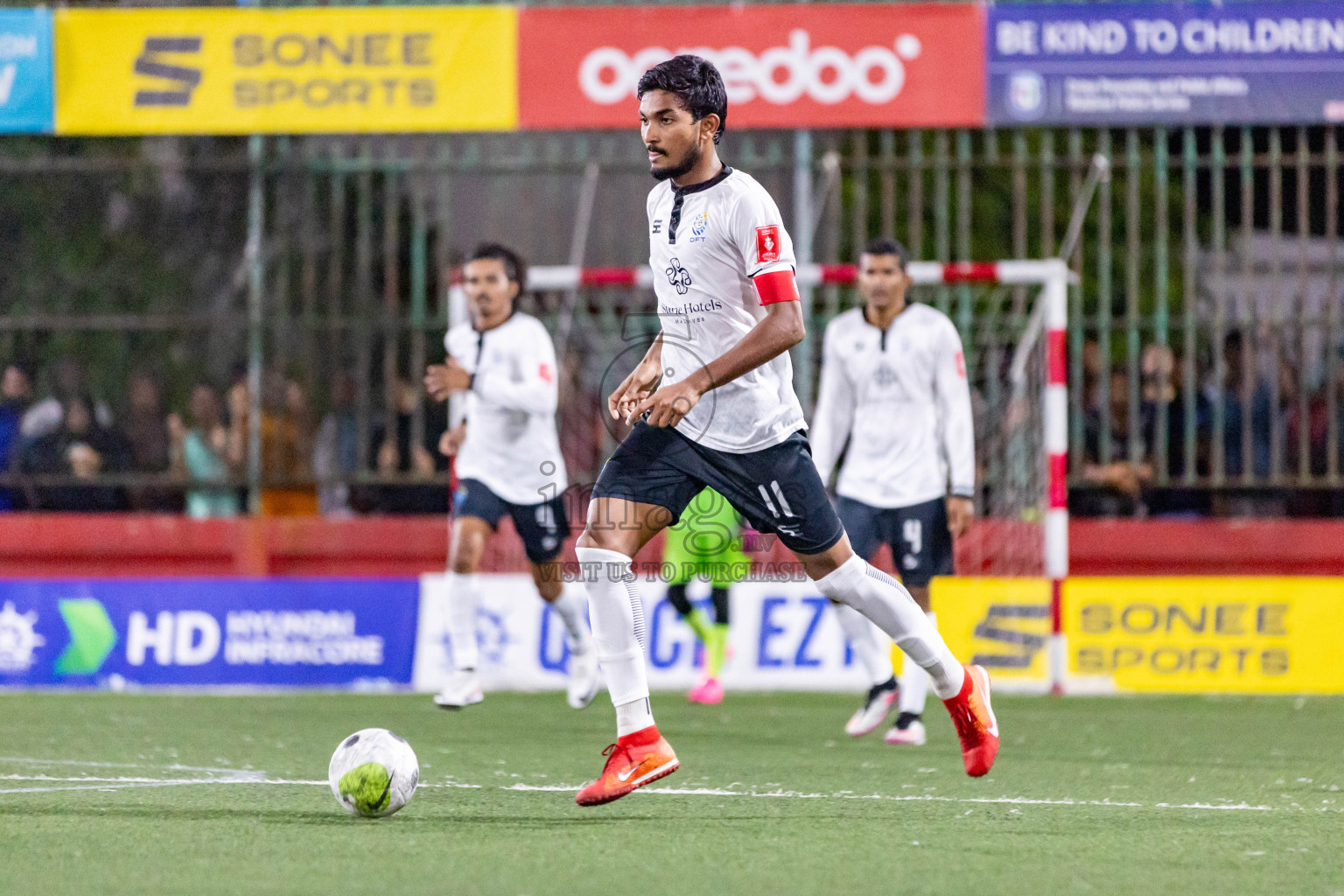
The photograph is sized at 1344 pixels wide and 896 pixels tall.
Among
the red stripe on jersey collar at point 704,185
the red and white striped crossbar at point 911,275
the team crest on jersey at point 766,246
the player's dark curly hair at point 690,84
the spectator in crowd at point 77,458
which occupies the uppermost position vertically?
the player's dark curly hair at point 690,84

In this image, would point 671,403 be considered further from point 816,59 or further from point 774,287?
point 816,59

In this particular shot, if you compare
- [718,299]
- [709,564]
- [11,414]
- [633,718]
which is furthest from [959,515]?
[11,414]

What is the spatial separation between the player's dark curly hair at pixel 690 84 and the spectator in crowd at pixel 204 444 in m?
7.25

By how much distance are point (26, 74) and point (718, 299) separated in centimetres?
775

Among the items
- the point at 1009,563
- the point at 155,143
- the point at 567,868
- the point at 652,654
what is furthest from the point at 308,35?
the point at 567,868

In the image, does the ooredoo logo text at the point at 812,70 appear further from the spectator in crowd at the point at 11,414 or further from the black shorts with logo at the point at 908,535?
the spectator in crowd at the point at 11,414

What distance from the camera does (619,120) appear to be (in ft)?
37.8

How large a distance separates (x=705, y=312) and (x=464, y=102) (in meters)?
6.40

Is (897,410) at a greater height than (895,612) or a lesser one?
greater

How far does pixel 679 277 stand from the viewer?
5621 millimetres

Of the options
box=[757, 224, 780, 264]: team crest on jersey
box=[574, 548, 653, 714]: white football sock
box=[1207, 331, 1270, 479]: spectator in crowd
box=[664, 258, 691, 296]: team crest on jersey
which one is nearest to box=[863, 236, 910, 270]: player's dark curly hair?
box=[664, 258, 691, 296]: team crest on jersey

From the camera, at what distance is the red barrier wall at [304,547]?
37.6 ft

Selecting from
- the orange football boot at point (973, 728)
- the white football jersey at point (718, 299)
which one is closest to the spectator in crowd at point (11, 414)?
the white football jersey at point (718, 299)

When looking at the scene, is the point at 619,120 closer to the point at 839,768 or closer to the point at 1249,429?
the point at 1249,429
